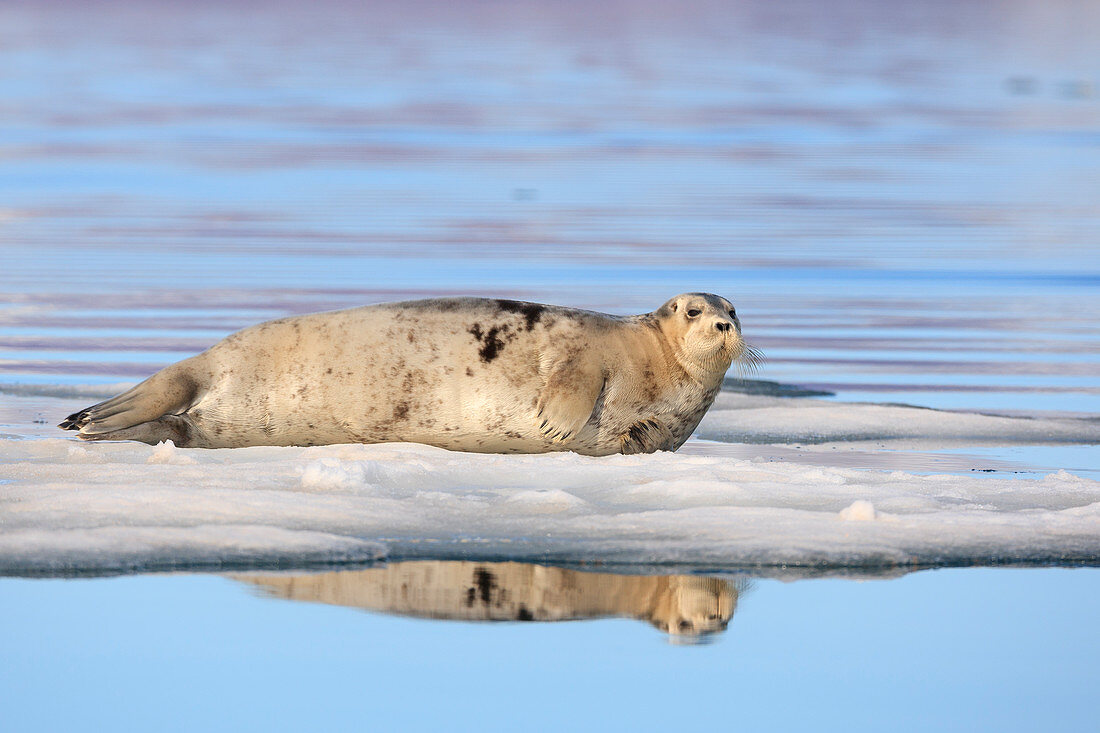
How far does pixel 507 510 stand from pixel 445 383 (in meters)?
1.34

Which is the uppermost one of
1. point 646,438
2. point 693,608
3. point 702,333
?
point 702,333

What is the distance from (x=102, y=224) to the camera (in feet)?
63.3

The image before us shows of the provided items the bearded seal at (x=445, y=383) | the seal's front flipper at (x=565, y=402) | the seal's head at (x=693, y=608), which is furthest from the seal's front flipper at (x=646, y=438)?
the seal's head at (x=693, y=608)

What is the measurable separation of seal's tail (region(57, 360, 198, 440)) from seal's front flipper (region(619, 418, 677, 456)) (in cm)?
172

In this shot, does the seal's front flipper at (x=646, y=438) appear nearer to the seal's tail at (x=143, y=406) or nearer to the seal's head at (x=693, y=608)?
the seal's tail at (x=143, y=406)

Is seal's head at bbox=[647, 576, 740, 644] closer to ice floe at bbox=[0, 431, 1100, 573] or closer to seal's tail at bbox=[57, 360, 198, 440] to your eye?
ice floe at bbox=[0, 431, 1100, 573]

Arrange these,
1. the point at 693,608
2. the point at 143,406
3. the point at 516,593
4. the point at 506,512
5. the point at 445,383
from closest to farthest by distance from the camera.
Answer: the point at 693,608 < the point at 516,593 < the point at 506,512 < the point at 445,383 < the point at 143,406

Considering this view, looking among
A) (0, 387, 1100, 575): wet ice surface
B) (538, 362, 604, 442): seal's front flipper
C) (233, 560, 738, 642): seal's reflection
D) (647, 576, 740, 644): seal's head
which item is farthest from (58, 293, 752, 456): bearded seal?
(647, 576, 740, 644): seal's head

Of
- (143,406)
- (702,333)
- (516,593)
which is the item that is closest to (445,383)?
(702,333)

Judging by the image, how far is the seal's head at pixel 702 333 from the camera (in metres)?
7.88

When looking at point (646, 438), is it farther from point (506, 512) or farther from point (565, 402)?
point (506, 512)

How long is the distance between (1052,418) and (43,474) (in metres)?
4.59

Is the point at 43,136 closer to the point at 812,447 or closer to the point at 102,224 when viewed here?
the point at 102,224

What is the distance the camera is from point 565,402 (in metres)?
7.68
